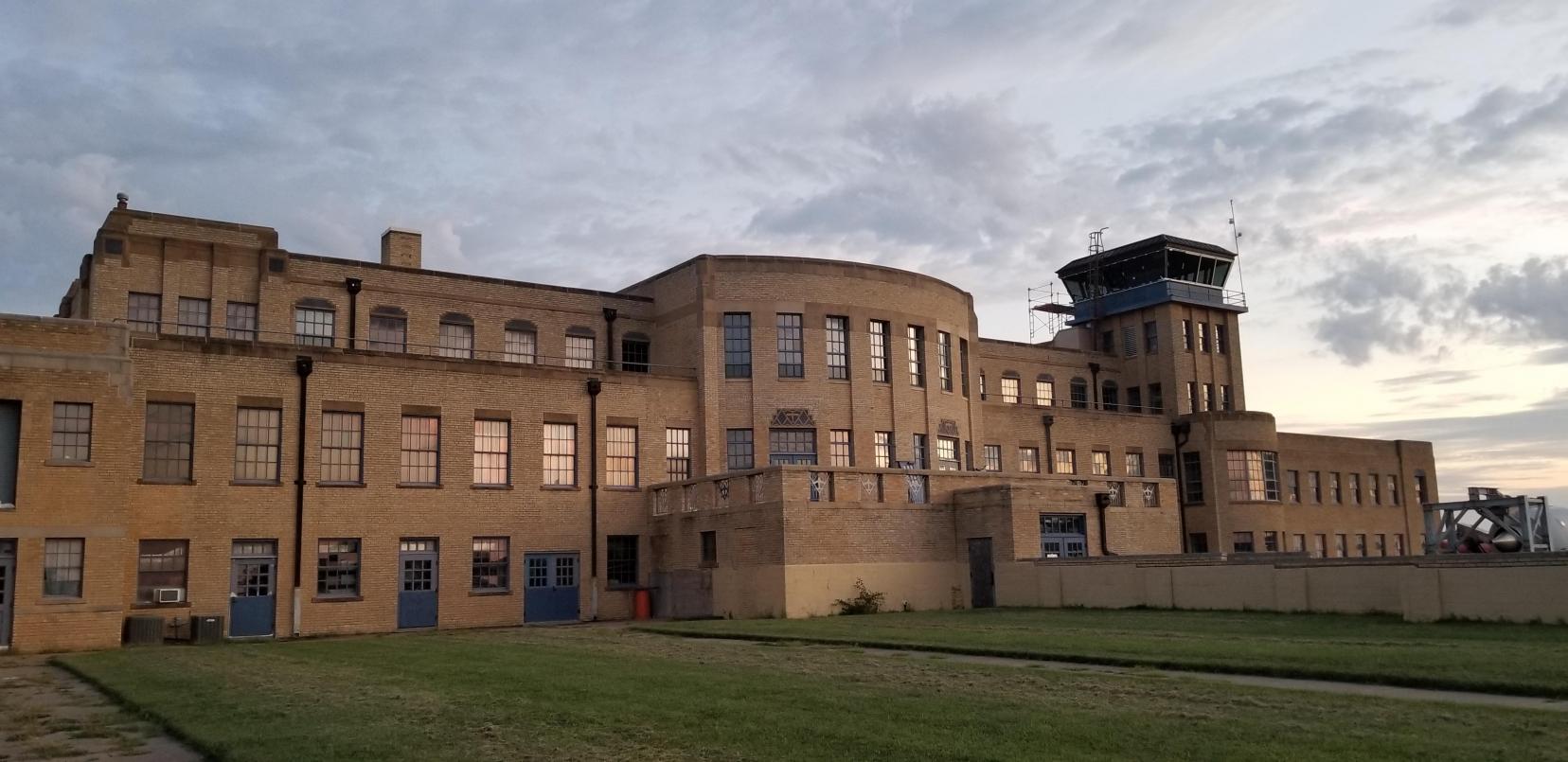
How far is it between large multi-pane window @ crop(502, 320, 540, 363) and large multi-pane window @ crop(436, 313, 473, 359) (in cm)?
123

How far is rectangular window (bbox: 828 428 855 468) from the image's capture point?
143 ft

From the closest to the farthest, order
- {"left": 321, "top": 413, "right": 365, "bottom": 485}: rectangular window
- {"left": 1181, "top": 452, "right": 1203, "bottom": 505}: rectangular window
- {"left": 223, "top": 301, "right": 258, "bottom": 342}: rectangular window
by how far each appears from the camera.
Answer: {"left": 321, "top": 413, "right": 365, "bottom": 485}: rectangular window, {"left": 223, "top": 301, "right": 258, "bottom": 342}: rectangular window, {"left": 1181, "top": 452, "right": 1203, "bottom": 505}: rectangular window

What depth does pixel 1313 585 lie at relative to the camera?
2661cm

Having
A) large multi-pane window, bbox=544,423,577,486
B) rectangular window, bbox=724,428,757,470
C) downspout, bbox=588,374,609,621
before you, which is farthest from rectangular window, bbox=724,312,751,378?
large multi-pane window, bbox=544,423,577,486

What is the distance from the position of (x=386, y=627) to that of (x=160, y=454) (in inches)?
302

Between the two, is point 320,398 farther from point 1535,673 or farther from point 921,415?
point 1535,673

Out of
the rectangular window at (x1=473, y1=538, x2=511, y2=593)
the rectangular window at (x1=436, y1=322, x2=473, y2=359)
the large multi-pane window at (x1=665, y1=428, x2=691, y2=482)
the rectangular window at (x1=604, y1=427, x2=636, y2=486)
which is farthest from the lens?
the rectangular window at (x1=436, y1=322, x2=473, y2=359)

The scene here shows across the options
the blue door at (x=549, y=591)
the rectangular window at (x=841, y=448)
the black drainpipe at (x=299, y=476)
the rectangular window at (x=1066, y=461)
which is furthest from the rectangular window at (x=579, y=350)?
the rectangular window at (x=1066, y=461)

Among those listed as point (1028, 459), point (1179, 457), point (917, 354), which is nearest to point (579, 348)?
point (917, 354)

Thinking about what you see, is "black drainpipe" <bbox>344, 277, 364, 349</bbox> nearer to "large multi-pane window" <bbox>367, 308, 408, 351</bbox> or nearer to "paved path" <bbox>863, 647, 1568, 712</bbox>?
"large multi-pane window" <bbox>367, 308, 408, 351</bbox>

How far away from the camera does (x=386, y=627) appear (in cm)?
3534

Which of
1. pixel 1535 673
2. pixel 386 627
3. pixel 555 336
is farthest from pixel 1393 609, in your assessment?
pixel 555 336

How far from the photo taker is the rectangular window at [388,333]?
136 feet

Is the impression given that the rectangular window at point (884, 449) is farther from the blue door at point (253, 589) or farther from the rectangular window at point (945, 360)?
the blue door at point (253, 589)
